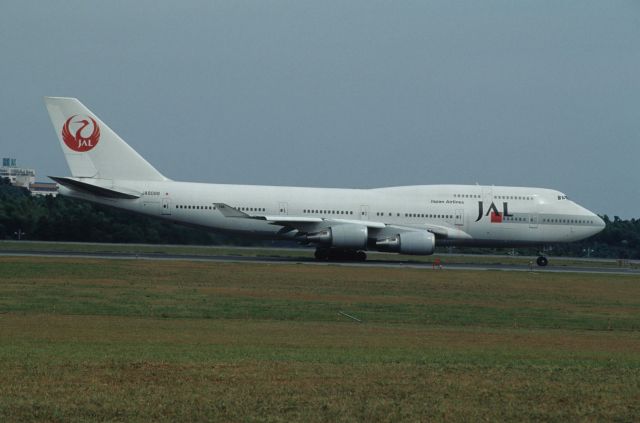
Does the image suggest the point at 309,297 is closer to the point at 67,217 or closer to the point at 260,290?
the point at 260,290

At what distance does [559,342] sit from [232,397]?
34.6 feet

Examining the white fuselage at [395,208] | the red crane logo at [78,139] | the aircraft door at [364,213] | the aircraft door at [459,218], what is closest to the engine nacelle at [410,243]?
the white fuselage at [395,208]

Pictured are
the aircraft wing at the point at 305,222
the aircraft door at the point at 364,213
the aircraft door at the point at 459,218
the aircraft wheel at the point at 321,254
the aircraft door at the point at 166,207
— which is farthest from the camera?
the aircraft door at the point at 459,218

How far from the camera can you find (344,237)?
161 ft

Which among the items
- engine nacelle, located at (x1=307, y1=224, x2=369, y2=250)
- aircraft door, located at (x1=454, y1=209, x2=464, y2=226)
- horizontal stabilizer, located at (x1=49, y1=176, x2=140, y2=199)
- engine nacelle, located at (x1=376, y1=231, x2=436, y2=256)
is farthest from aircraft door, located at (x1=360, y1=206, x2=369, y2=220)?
horizontal stabilizer, located at (x1=49, y1=176, x2=140, y2=199)

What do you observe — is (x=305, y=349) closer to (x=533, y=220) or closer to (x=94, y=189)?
(x=94, y=189)

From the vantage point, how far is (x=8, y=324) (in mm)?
20531

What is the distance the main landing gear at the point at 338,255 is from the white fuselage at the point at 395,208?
1.74m

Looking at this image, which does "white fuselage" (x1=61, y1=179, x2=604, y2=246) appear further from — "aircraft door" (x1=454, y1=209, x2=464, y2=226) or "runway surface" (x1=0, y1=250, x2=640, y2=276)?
"runway surface" (x1=0, y1=250, x2=640, y2=276)

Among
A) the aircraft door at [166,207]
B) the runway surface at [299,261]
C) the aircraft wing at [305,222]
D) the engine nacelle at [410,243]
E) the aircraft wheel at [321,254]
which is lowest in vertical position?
the runway surface at [299,261]

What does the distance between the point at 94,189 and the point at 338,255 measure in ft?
43.3

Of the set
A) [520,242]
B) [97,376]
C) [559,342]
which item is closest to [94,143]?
[520,242]

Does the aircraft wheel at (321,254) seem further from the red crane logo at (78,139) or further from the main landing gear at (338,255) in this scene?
the red crane logo at (78,139)

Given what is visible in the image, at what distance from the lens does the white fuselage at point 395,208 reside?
5009cm
